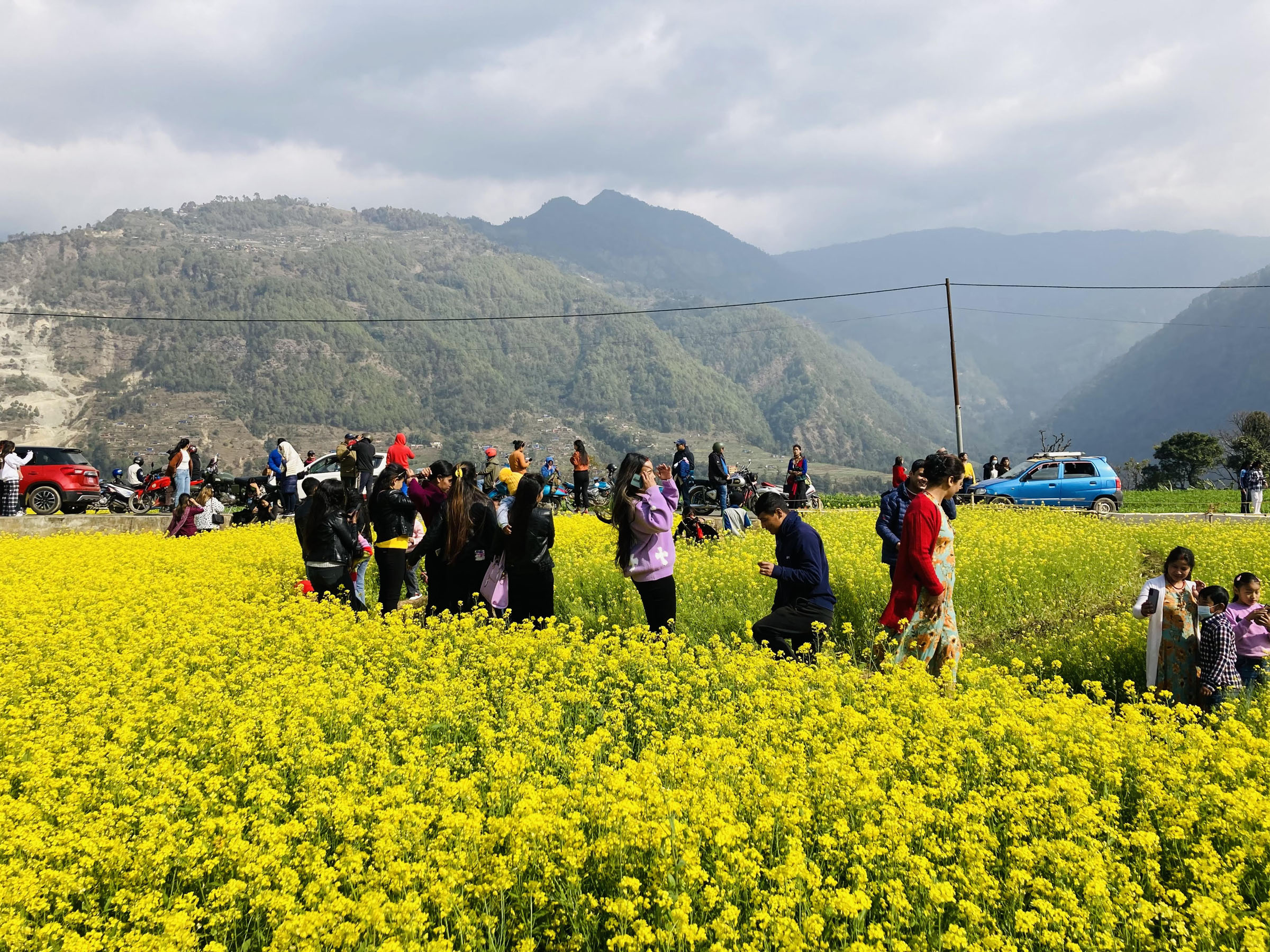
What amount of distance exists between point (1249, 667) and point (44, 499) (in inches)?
1015

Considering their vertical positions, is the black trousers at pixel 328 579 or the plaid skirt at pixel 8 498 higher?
the plaid skirt at pixel 8 498

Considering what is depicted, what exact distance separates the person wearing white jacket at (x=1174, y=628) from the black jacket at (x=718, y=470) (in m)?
11.6

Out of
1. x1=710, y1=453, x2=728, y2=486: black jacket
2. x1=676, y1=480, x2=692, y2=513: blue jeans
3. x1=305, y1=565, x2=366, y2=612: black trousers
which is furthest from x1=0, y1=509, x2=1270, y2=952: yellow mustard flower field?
x1=676, y1=480, x2=692, y2=513: blue jeans

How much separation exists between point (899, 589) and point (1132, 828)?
2.12 metres

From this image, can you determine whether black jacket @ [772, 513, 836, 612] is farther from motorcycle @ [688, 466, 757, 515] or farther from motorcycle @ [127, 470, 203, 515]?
motorcycle @ [127, 470, 203, 515]

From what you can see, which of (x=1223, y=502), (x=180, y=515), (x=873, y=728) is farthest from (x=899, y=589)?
(x=1223, y=502)

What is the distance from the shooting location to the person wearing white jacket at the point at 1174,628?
6.24 metres

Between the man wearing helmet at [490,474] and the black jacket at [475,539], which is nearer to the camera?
the black jacket at [475,539]

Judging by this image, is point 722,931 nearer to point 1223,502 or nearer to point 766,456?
point 1223,502

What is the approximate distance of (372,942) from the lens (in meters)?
3.05

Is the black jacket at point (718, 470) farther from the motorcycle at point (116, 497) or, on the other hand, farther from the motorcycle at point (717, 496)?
the motorcycle at point (116, 497)

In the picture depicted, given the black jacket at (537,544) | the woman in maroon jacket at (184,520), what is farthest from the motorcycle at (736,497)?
the black jacket at (537,544)

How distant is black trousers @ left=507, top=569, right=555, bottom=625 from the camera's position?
740cm

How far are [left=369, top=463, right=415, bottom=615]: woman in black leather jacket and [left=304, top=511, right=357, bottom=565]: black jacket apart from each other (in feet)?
1.01
